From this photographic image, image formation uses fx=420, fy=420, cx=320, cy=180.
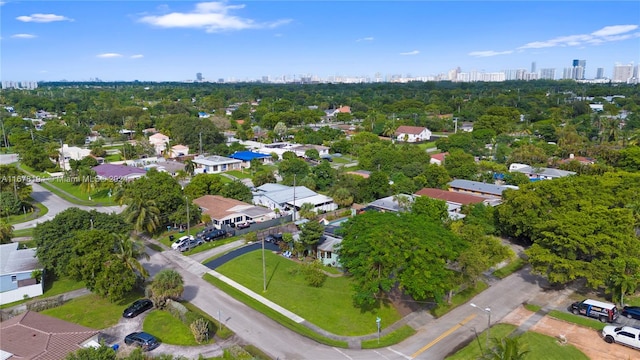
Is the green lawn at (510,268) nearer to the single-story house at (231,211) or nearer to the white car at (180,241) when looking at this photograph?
the single-story house at (231,211)

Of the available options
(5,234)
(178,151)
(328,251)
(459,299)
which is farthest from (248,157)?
(459,299)

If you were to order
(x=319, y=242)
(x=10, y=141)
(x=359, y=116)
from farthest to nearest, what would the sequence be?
(x=359, y=116) < (x=10, y=141) < (x=319, y=242)

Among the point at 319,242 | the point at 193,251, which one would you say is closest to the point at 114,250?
the point at 193,251

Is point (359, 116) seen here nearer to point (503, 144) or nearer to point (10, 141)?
point (503, 144)

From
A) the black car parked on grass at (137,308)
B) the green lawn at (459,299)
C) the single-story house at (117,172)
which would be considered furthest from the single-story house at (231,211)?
the green lawn at (459,299)

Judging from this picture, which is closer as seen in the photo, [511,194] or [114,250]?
[114,250]

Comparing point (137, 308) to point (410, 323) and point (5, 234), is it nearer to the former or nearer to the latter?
point (410, 323)

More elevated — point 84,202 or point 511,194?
point 511,194
